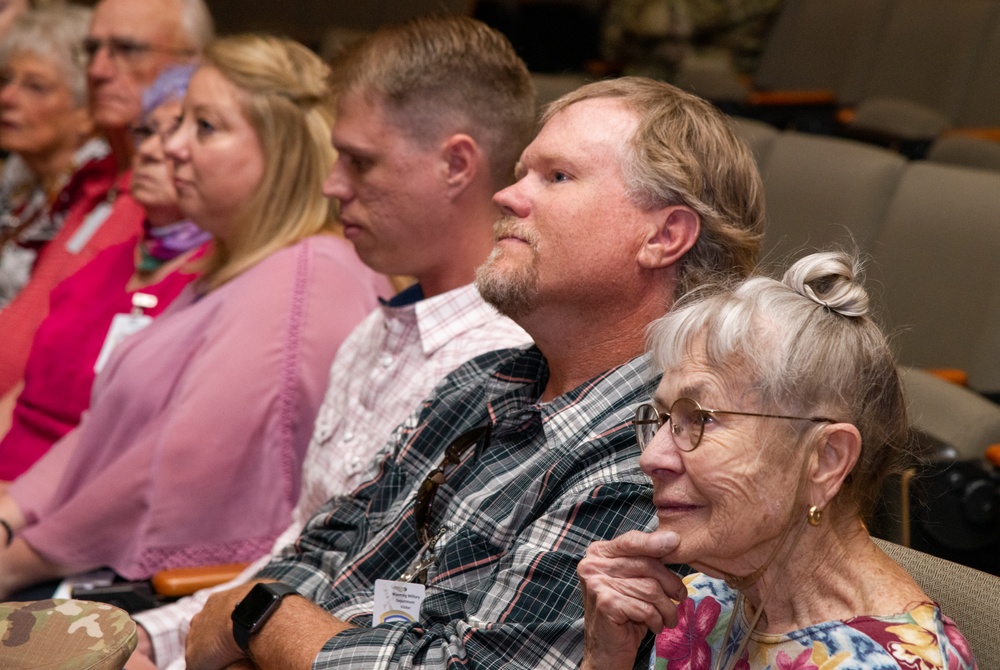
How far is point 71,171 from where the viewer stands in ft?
11.9

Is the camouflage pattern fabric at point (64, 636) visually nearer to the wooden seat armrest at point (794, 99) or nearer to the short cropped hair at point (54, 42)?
the short cropped hair at point (54, 42)

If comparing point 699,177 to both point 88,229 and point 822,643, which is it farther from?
point 88,229

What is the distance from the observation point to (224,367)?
6.85 ft

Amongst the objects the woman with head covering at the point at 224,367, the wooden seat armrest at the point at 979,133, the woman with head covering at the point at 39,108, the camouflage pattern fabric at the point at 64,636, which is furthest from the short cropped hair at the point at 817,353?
the wooden seat armrest at the point at 979,133

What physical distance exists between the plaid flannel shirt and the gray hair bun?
0.97 feet

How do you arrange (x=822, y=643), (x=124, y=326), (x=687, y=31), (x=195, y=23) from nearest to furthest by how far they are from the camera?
(x=822, y=643), (x=124, y=326), (x=195, y=23), (x=687, y=31)

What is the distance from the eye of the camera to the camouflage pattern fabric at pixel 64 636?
3.51 feet

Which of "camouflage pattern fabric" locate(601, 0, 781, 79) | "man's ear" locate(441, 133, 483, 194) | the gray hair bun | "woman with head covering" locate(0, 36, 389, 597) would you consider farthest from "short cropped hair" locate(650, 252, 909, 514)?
"camouflage pattern fabric" locate(601, 0, 781, 79)

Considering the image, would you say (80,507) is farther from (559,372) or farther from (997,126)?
(997,126)

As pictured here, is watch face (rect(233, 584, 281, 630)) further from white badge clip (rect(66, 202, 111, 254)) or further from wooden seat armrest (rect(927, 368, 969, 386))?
white badge clip (rect(66, 202, 111, 254))

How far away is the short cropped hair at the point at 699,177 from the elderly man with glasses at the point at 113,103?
6.59ft

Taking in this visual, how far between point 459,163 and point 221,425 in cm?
67

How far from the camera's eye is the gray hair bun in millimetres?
1054

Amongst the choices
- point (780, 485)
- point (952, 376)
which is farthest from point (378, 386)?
point (952, 376)
